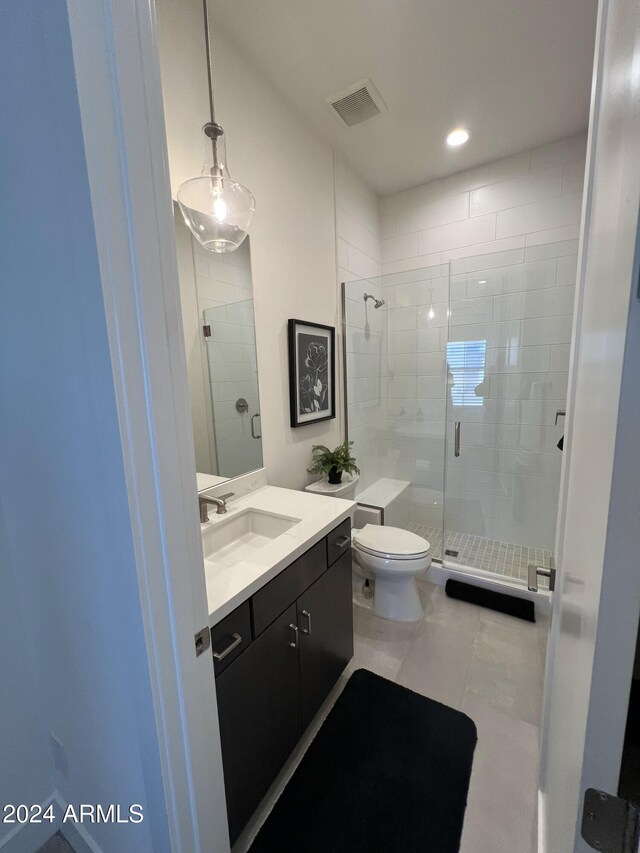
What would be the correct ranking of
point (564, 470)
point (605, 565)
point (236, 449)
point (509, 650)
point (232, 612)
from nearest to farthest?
point (605, 565) → point (232, 612) → point (564, 470) → point (236, 449) → point (509, 650)

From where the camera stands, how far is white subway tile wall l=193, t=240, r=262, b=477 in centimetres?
151

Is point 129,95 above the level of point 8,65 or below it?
below

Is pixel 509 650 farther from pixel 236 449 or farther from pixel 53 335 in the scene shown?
pixel 53 335

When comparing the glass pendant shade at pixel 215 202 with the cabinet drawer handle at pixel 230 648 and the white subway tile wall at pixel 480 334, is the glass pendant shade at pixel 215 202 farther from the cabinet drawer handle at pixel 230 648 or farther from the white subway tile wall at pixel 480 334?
the cabinet drawer handle at pixel 230 648

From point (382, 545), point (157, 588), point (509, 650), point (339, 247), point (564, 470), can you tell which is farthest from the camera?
point (339, 247)

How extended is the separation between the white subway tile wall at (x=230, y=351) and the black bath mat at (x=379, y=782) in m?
1.17

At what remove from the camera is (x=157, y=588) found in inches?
24.1

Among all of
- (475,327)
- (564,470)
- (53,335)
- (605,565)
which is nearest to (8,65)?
(53,335)

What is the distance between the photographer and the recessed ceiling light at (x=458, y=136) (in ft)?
6.83

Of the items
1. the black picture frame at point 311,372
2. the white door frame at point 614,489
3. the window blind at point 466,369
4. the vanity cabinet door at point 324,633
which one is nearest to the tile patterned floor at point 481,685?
the vanity cabinet door at point 324,633

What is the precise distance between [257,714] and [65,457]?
930mm

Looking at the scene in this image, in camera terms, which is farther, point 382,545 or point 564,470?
point 382,545

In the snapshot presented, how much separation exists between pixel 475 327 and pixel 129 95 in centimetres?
259

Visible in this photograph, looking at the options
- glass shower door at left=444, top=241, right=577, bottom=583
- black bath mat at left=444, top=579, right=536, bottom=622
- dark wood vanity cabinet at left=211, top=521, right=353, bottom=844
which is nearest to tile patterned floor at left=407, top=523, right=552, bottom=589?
glass shower door at left=444, top=241, right=577, bottom=583
